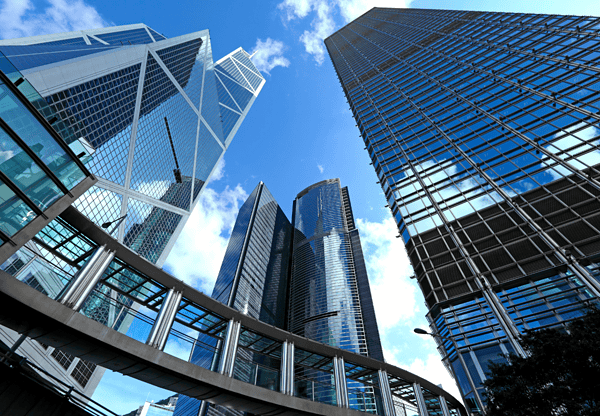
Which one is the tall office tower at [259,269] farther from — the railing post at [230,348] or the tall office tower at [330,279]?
the railing post at [230,348]

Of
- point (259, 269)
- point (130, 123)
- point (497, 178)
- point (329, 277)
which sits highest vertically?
point (130, 123)

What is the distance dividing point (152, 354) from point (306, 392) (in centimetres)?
887

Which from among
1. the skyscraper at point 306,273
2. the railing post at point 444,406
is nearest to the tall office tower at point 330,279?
the skyscraper at point 306,273

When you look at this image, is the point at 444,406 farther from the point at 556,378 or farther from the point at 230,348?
the point at 230,348

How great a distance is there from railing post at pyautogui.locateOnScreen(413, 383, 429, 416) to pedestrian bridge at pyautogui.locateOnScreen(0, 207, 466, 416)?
0.10 meters

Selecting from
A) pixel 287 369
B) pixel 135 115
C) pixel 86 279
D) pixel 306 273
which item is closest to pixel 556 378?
pixel 287 369

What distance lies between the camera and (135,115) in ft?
294

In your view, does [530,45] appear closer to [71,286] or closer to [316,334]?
[71,286]

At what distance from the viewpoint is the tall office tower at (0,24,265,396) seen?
57.3 metres

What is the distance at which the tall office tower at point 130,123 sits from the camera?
57.3m

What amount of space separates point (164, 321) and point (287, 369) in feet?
25.4

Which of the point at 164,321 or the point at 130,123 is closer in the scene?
the point at 164,321

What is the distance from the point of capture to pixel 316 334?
9825 centimetres

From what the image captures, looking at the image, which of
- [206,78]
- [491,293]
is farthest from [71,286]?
[206,78]
